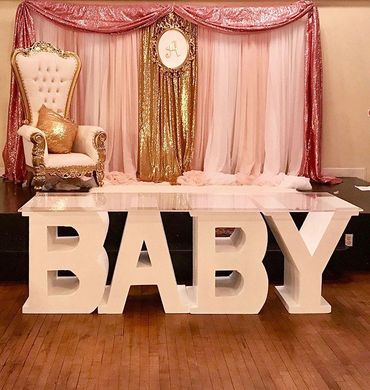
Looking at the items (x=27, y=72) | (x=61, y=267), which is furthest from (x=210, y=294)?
(x=27, y=72)

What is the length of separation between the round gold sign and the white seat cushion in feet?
4.44

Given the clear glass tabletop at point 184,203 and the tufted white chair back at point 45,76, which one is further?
the tufted white chair back at point 45,76

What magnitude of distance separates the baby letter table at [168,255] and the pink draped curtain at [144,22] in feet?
9.74

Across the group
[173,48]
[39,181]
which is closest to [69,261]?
[39,181]

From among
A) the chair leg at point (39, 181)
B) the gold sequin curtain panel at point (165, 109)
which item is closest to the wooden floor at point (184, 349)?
the chair leg at point (39, 181)

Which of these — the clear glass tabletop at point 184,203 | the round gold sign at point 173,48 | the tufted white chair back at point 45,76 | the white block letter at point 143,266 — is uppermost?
the round gold sign at point 173,48

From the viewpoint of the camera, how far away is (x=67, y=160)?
591 centimetres

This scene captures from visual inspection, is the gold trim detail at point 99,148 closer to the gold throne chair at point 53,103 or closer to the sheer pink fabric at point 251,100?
the gold throne chair at point 53,103

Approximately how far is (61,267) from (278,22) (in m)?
3.87

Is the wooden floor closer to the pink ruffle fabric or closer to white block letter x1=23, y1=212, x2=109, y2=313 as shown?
white block letter x1=23, y1=212, x2=109, y2=313

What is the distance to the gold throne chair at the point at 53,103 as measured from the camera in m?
5.91

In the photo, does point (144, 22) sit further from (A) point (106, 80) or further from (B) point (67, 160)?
(B) point (67, 160)

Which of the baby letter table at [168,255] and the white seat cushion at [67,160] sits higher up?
the white seat cushion at [67,160]

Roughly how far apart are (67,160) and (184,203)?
2212 millimetres
